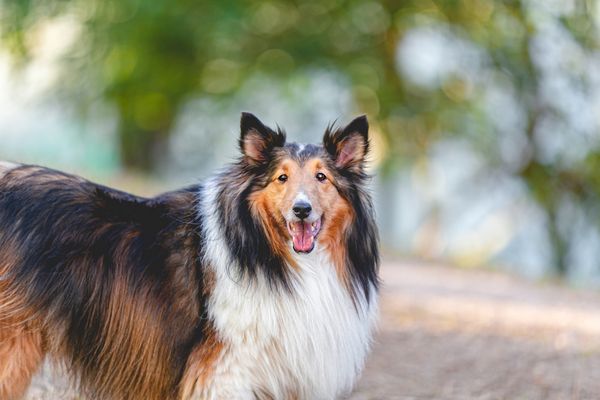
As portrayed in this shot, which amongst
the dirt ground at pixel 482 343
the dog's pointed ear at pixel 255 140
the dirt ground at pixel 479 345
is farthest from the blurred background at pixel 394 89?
the dog's pointed ear at pixel 255 140

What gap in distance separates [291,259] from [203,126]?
48.0ft

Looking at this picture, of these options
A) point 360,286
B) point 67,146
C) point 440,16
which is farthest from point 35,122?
point 360,286

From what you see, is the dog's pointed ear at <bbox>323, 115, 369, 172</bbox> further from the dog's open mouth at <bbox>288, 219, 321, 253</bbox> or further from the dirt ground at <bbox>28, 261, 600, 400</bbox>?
the dirt ground at <bbox>28, 261, 600, 400</bbox>

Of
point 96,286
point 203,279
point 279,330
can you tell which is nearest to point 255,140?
point 203,279

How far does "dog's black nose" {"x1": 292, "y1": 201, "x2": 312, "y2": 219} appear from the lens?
13.7 ft

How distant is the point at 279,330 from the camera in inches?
172

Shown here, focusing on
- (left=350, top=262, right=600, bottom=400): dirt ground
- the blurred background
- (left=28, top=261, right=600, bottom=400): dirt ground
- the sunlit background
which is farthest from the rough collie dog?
the sunlit background

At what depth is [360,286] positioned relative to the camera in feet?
15.1

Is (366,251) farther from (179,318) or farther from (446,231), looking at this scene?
(446,231)

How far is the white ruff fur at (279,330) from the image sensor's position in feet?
14.1

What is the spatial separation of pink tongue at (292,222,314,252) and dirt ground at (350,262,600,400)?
5.74 ft

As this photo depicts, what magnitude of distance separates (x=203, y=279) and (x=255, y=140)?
2.42ft

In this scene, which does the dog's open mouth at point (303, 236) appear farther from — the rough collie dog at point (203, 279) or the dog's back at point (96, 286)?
the dog's back at point (96, 286)

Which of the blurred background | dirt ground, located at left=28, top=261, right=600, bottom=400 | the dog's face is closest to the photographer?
the dog's face
